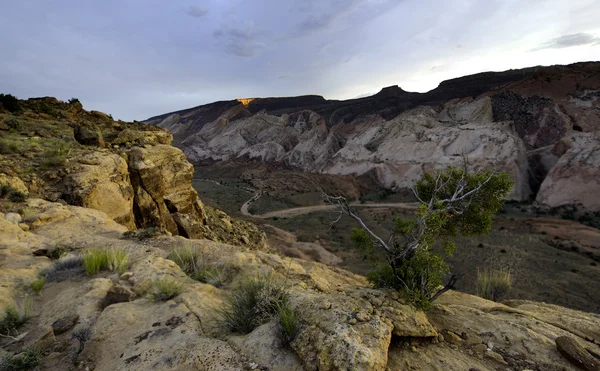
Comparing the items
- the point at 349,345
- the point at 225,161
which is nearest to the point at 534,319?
the point at 349,345

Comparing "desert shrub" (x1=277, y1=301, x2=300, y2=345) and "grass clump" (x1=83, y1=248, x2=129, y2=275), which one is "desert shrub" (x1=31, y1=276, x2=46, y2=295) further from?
"desert shrub" (x1=277, y1=301, x2=300, y2=345)

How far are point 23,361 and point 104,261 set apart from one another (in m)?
2.75

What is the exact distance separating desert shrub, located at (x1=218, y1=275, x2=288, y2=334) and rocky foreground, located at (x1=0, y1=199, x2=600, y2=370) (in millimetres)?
161

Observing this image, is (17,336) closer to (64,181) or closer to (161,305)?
(161,305)

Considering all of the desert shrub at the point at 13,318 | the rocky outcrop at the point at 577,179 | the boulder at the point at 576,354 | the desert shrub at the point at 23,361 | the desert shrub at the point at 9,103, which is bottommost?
the rocky outcrop at the point at 577,179

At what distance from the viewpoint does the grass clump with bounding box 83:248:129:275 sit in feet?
17.0

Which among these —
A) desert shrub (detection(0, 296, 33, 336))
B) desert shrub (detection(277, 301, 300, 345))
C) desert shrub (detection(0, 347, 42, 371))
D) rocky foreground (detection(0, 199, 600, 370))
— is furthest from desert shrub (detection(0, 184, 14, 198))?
desert shrub (detection(277, 301, 300, 345))

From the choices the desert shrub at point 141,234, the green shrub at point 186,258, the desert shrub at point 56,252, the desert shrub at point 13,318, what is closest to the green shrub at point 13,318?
the desert shrub at point 13,318

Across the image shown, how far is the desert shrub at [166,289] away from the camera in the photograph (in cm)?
439

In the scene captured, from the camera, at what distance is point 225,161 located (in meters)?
69.6

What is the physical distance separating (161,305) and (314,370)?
2.58 meters

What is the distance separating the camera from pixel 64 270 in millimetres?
5242

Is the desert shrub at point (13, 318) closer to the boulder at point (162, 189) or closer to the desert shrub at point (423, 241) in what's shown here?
the desert shrub at point (423, 241)

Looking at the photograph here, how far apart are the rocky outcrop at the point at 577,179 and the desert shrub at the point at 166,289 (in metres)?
38.7
